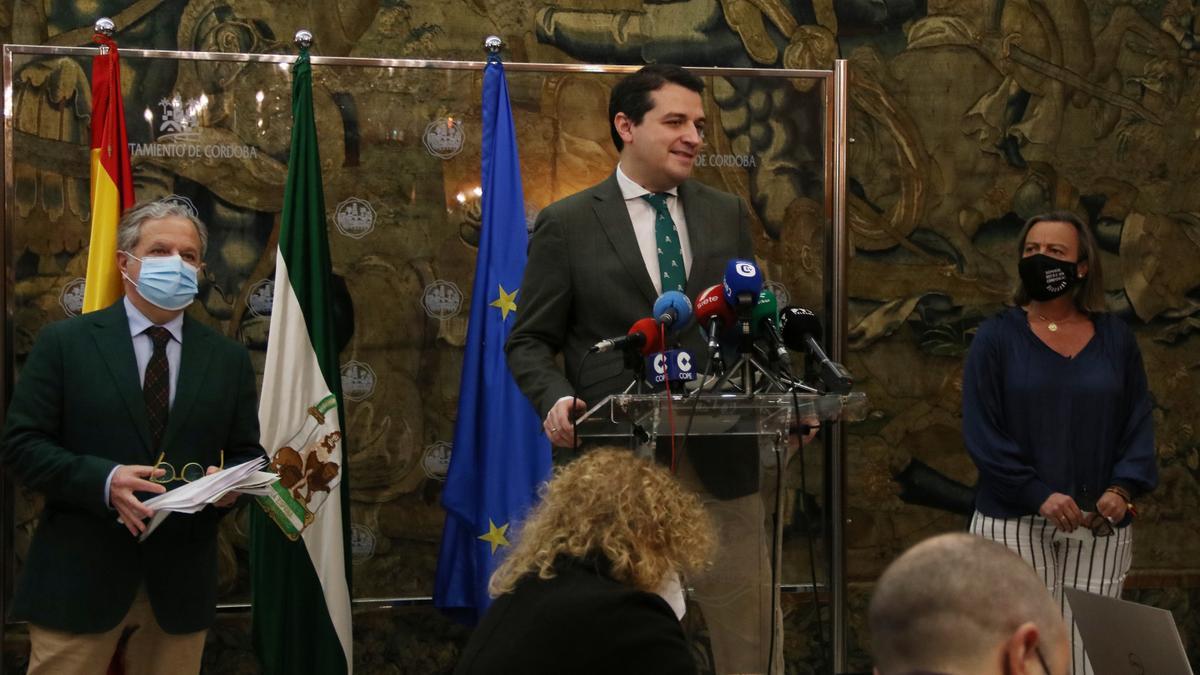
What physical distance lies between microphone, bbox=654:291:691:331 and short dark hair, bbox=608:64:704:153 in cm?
94

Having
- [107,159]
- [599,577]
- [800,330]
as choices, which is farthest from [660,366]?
[107,159]

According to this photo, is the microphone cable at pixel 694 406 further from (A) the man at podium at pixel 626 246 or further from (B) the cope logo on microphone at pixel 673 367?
(A) the man at podium at pixel 626 246

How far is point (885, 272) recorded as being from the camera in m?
5.85

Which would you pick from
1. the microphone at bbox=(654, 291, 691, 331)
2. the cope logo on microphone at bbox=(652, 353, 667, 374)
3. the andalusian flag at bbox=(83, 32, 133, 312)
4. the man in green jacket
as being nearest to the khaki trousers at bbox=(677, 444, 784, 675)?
the cope logo on microphone at bbox=(652, 353, 667, 374)

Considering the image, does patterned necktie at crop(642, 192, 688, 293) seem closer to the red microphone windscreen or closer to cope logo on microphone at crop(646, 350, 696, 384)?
the red microphone windscreen

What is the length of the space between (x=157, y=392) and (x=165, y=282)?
1.04 ft

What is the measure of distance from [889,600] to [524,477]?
320cm

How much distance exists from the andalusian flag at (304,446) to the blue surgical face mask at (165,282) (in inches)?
30.2

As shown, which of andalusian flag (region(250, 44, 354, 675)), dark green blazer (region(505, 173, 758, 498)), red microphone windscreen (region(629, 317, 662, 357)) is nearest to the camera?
red microphone windscreen (region(629, 317, 662, 357))

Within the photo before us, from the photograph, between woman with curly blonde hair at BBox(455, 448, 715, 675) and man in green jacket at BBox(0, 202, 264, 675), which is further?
man in green jacket at BBox(0, 202, 264, 675)

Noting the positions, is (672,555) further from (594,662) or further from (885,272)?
(885,272)

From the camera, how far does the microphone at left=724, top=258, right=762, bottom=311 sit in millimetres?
3117

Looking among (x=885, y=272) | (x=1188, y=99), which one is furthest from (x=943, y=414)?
(x=1188, y=99)

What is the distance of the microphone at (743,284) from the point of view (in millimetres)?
3117
